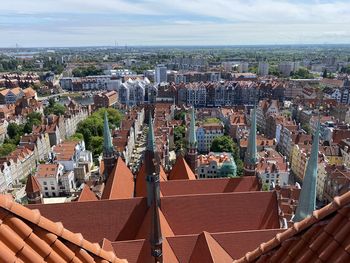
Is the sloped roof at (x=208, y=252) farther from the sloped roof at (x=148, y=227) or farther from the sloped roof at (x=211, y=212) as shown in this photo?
the sloped roof at (x=211, y=212)

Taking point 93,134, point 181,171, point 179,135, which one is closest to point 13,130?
point 93,134

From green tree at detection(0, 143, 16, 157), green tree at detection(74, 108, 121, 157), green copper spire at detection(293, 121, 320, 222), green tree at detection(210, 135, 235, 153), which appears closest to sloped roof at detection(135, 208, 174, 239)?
green copper spire at detection(293, 121, 320, 222)

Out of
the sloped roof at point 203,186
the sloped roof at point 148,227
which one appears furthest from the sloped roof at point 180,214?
the sloped roof at point 203,186

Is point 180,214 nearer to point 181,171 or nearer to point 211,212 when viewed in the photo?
point 211,212

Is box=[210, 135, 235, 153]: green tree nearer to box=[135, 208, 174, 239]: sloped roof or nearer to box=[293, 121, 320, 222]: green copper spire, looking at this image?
box=[135, 208, 174, 239]: sloped roof

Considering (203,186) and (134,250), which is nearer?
(134,250)

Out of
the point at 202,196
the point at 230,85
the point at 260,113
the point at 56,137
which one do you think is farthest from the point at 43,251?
the point at 230,85
